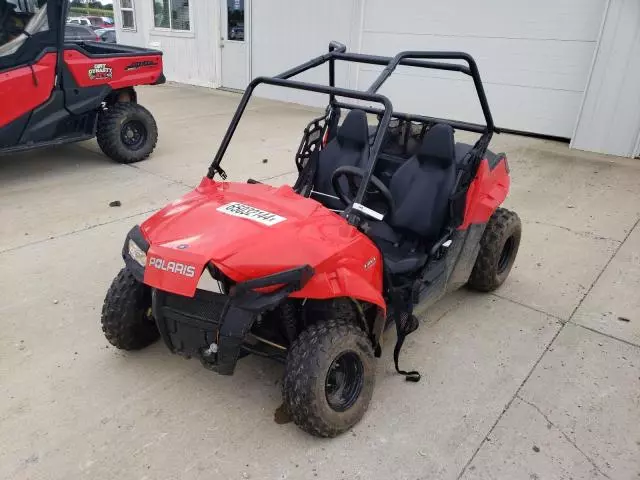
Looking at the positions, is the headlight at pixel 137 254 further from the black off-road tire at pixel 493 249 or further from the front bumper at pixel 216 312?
the black off-road tire at pixel 493 249

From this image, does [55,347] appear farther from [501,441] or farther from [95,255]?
[501,441]

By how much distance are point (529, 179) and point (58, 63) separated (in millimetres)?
4878

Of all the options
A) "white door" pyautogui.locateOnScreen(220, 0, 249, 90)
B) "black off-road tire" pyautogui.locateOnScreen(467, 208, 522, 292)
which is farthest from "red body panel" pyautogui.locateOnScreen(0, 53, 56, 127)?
"white door" pyautogui.locateOnScreen(220, 0, 249, 90)

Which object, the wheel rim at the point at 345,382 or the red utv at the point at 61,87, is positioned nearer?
the wheel rim at the point at 345,382

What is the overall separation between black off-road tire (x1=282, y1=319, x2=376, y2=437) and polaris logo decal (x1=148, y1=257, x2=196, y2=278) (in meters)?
0.51

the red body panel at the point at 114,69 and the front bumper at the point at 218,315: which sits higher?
the red body panel at the point at 114,69

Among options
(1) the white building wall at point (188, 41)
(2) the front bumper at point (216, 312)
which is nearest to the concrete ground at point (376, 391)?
(2) the front bumper at point (216, 312)

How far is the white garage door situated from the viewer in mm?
6961

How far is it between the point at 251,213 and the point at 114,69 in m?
4.21

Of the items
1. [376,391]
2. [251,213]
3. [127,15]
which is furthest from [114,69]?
[127,15]

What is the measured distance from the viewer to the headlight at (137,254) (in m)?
2.12

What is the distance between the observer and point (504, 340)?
2928mm

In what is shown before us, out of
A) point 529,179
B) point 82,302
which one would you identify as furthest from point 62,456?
point 529,179

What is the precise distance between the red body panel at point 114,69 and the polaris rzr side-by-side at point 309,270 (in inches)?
131
